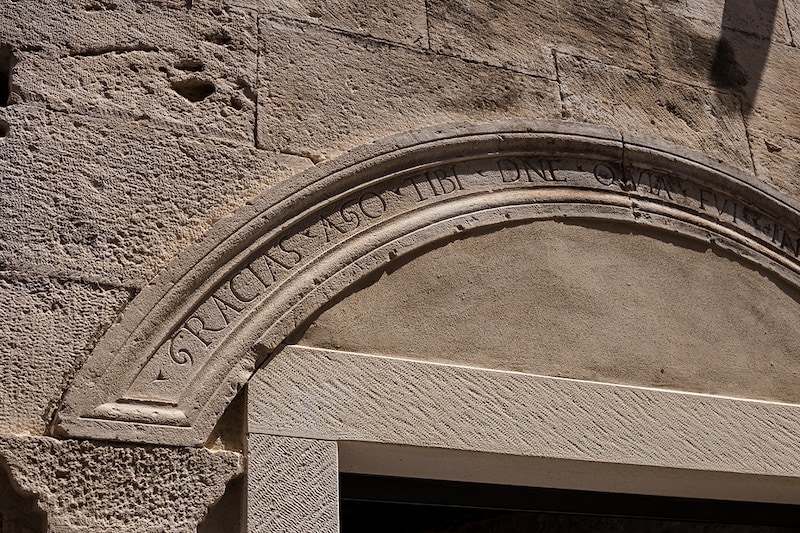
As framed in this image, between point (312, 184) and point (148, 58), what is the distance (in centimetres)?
59

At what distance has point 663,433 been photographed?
3.00 m

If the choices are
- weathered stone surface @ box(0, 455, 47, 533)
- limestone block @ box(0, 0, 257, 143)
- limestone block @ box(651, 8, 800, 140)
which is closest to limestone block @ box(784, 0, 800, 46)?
limestone block @ box(651, 8, 800, 140)

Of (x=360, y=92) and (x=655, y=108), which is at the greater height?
(x=655, y=108)

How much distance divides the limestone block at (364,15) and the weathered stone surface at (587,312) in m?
0.74

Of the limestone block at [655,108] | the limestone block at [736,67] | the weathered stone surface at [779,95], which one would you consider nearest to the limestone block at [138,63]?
the limestone block at [655,108]

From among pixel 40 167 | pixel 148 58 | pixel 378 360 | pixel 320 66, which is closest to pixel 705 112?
pixel 320 66

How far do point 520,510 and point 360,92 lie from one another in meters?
1.36

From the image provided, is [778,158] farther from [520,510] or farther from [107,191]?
[107,191]

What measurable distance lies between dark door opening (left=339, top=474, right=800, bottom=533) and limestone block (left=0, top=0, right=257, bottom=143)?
1086 mm

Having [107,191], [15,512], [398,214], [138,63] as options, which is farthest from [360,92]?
[15,512]

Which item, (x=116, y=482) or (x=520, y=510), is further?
(x=520, y=510)

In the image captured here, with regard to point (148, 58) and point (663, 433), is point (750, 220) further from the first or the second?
point (148, 58)

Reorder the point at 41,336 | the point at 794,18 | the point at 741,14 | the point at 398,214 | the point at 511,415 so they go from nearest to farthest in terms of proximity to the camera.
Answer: the point at 41,336, the point at 511,415, the point at 398,214, the point at 741,14, the point at 794,18

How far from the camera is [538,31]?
3.54 meters
